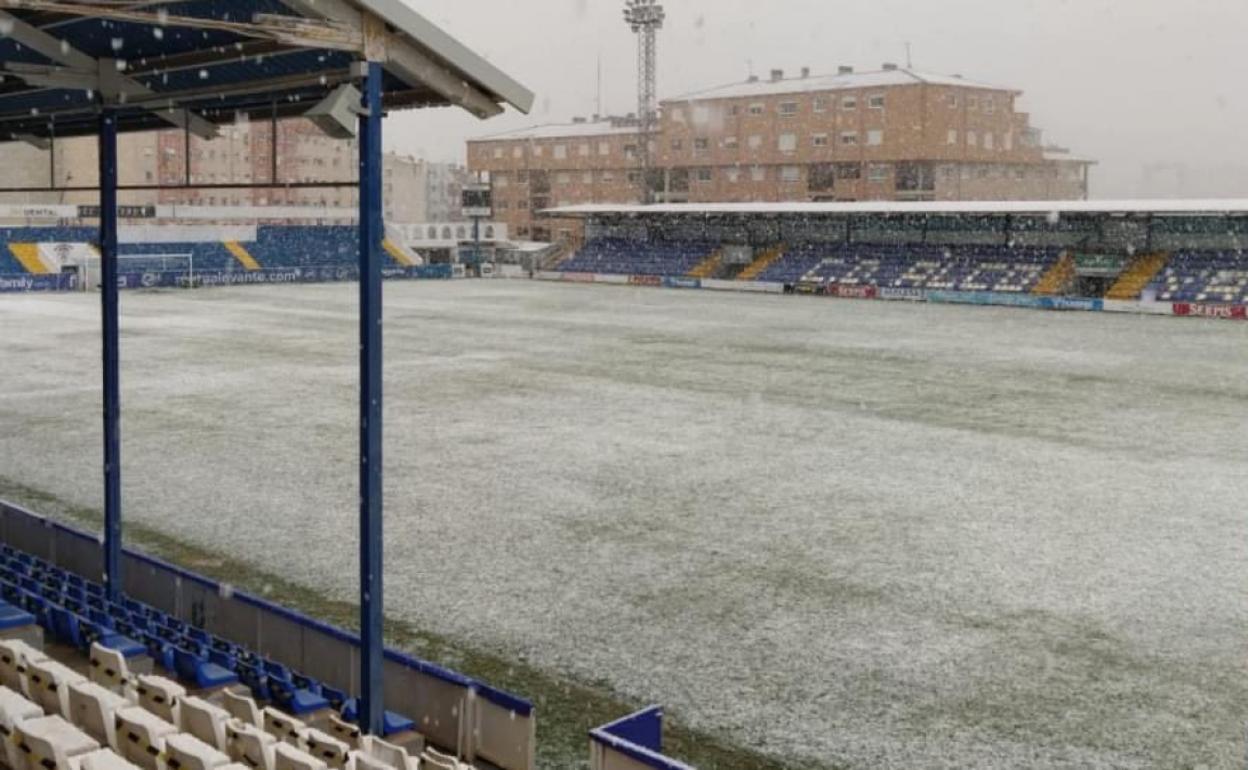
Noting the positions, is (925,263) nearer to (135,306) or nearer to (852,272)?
(852,272)

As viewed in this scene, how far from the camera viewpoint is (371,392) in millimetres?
9844

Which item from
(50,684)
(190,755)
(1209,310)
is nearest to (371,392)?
(50,684)

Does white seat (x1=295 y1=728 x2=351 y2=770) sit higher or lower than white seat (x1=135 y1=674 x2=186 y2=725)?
lower

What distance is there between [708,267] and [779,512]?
6268 centimetres

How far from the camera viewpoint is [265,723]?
29.3 ft

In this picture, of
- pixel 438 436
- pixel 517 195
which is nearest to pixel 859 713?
pixel 438 436

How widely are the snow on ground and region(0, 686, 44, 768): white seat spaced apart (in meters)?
5.88

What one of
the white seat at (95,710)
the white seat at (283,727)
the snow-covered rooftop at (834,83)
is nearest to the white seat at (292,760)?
the white seat at (283,727)

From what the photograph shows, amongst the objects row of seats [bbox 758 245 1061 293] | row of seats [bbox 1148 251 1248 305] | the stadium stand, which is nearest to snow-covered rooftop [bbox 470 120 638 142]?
row of seats [bbox 758 245 1061 293]

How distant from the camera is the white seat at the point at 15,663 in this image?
9070 mm

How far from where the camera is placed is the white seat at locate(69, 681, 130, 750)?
8188 millimetres

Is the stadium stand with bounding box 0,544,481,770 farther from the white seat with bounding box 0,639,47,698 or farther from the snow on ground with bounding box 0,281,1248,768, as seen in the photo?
the snow on ground with bounding box 0,281,1248,768

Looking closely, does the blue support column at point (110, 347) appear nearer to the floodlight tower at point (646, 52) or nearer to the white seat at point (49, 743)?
the white seat at point (49, 743)

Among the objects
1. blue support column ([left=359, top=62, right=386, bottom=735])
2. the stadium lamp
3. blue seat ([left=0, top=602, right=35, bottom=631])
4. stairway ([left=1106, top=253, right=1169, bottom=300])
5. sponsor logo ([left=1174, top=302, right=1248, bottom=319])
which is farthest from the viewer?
stairway ([left=1106, top=253, right=1169, bottom=300])
